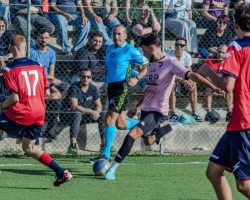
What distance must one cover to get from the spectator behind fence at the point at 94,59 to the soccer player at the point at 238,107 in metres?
7.19

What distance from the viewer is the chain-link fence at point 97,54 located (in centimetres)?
1377

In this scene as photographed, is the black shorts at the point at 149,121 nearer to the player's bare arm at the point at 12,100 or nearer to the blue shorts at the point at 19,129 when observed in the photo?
the blue shorts at the point at 19,129

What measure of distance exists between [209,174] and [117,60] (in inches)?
209

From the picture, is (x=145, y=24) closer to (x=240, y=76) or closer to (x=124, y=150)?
(x=124, y=150)

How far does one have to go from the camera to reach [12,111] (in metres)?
10.1

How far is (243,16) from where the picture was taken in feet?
22.1

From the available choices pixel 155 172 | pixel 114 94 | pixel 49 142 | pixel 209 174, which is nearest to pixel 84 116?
pixel 49 142

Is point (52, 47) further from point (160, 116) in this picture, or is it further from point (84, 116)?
point (160, 116)

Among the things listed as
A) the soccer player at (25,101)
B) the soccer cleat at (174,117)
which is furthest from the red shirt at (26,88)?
the soccer cleat at (174,117)

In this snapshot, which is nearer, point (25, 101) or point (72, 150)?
point (25, 101)

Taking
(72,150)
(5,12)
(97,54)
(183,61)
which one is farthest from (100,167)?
(5,12)

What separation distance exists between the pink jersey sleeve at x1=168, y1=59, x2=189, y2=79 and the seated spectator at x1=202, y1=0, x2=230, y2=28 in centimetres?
472

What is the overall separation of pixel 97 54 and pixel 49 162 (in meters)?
4.85

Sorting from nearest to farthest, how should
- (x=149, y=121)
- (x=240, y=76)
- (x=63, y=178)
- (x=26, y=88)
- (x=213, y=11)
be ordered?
(x=240, y=76)
(x=63, y=178)
(x=26, y=88)
(x=149, y=121)
(x=213, y=11)
